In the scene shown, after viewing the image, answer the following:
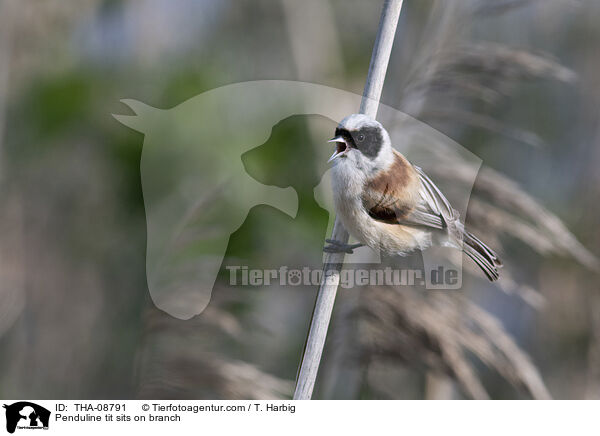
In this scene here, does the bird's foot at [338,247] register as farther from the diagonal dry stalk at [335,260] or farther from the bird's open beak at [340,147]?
the bird's open beak at [340,147]

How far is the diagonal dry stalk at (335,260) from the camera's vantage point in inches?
43.7

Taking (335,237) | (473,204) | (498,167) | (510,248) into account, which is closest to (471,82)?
(473,204)

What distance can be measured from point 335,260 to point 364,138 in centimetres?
29

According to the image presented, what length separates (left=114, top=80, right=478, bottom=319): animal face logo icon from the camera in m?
1.52

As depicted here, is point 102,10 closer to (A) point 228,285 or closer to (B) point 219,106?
(B) point 219,106

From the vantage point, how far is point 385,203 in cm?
120

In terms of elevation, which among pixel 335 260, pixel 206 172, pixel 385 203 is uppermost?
pixel 206 172

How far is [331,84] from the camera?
5.94 feet

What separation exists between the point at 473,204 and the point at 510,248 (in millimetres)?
567

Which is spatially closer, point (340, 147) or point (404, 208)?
point (340, 147)

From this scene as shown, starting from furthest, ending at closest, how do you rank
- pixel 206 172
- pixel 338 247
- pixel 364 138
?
pixel 206 172 < pixel 338 247 < pixel 364 138
